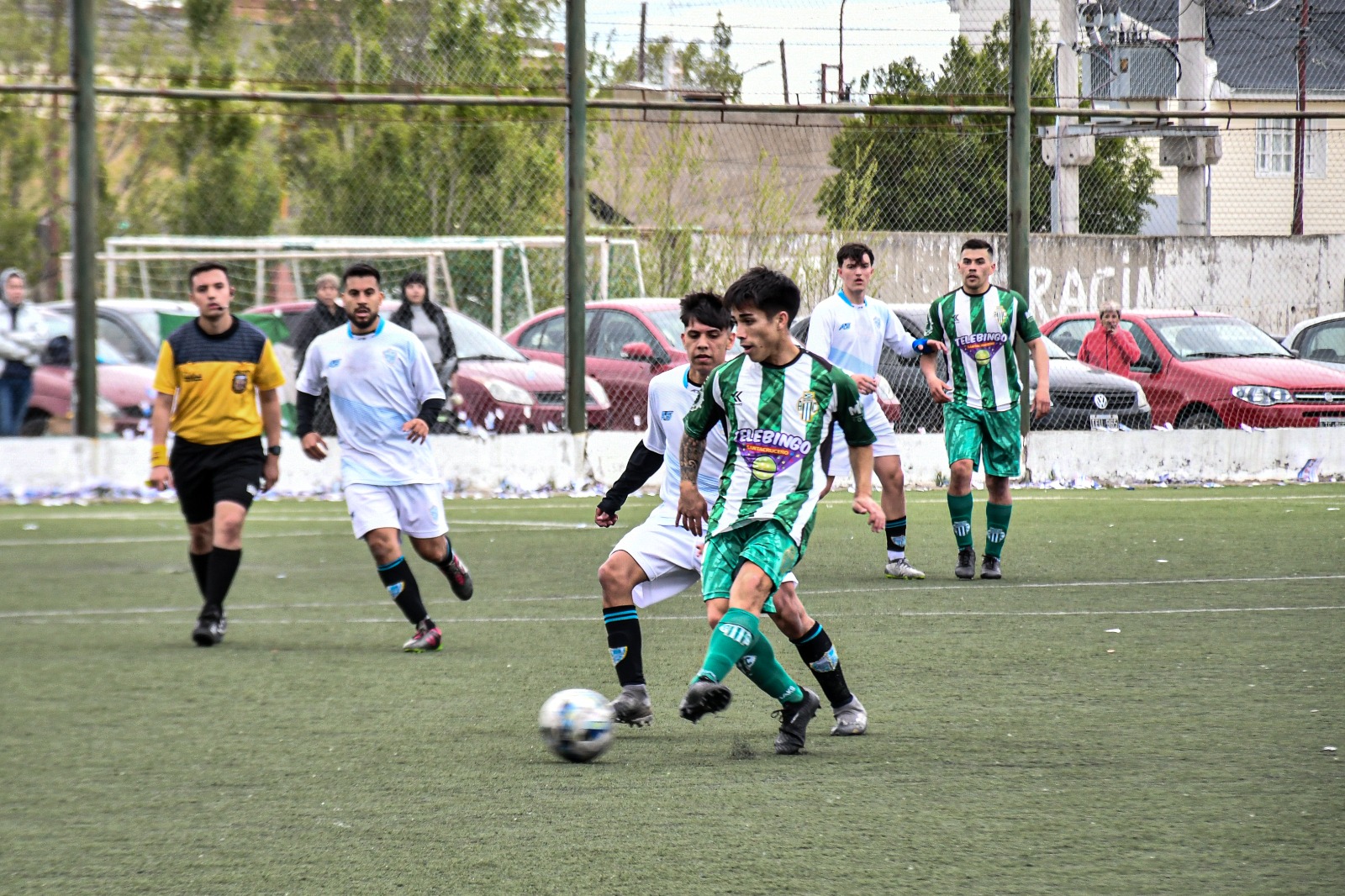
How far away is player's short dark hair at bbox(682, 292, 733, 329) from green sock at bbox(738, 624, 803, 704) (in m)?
1.17

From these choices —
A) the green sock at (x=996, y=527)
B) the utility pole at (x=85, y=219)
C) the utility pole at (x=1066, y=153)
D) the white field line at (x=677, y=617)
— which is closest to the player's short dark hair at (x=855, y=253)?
the green sock at (x=996, y=527)

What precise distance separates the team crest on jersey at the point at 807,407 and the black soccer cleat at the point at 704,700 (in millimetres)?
1018

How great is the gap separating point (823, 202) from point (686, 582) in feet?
33.4

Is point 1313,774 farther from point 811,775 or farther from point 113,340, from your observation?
point 113,340

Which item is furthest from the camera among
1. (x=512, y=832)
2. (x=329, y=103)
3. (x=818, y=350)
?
(x=329, y=103)

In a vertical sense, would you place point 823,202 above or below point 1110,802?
above

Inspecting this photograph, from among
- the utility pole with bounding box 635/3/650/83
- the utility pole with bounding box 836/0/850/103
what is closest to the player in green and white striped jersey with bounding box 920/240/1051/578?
the utility pole with bounding box 836/0/850/103

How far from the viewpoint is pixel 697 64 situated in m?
15.5

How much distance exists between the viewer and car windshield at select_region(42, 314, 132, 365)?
15008mm

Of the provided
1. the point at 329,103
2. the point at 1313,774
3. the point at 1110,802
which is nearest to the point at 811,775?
the point at 1110,802

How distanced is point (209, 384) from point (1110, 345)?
10.0 metres

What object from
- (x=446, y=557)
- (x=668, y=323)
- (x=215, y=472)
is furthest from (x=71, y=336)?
(x=446, y=557)

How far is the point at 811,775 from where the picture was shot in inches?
209

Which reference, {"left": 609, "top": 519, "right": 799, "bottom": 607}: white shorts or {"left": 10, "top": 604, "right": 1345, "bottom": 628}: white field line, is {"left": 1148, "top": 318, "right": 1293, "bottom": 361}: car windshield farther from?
{"left": 609, "top": 519, "right": 799, "bottom": 607}: white shorts
